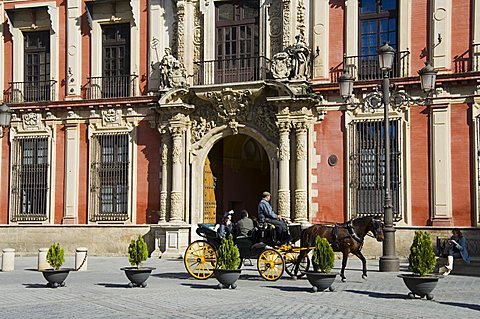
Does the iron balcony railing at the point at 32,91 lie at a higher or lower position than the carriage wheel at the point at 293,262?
higher

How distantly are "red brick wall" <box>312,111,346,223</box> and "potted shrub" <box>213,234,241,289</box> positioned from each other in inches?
374

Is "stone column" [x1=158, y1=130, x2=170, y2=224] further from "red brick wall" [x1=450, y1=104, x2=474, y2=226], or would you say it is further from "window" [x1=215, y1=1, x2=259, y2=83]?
"red brick wall" [x1=450, y1=104, x2=474, y2=226]

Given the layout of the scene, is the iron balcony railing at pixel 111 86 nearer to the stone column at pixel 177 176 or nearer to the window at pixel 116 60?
the window at pixel 116 60

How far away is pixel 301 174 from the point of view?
81.5 ft

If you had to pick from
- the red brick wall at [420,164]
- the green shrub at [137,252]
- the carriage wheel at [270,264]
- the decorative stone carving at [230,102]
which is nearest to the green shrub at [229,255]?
the carriage wheel at [270,264]

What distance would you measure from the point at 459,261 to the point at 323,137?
6.76 metres

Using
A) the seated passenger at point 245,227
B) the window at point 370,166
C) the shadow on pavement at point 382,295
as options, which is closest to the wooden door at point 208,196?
the window at point 370,166

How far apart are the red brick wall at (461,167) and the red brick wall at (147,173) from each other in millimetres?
10102

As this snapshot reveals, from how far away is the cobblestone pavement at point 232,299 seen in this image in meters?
12.3

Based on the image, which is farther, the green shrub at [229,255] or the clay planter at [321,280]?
the green shrub at [229,255]

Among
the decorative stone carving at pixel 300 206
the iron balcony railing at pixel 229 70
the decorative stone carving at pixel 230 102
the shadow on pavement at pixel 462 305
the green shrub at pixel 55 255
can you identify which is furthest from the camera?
the iron balcony railing at pixel 229 70

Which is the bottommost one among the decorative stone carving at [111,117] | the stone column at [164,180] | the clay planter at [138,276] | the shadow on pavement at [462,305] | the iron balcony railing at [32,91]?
the shadow on pavement at [462,305]

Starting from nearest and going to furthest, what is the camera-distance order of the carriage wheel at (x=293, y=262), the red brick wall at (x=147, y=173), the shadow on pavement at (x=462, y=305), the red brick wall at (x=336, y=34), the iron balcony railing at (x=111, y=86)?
the shadow on pavement at (x=462, y=305) → the carriage wheel at (x=293, y=262) → the red brick wall at (x=336, y=34) → the red brick wall at (x=147, y=173) → the iron balcony railing at (x=111, y=86)

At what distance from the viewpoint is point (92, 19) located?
93.5ft
